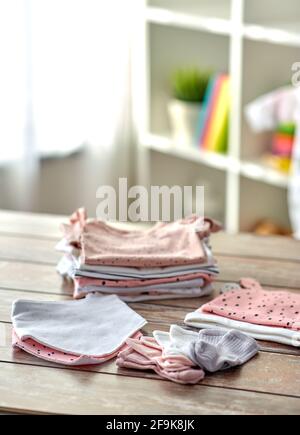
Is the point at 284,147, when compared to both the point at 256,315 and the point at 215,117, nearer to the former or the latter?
the point at 215,117

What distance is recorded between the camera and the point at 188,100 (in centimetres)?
374

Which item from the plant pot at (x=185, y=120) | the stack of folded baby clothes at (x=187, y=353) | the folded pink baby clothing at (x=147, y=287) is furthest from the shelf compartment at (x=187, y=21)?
the stack of folded baby clothes at (x=187, y=353)

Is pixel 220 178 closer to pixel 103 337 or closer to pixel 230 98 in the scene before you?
pixel 230 98

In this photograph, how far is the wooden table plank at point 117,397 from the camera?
1.43m

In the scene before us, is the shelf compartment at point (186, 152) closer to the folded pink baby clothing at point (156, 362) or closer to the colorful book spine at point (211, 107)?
the colorful book spine at point (211, 107)

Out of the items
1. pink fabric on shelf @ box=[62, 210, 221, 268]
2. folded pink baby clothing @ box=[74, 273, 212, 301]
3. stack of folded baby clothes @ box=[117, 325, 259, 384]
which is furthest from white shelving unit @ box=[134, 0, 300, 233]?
stack of folded baby clothes @ box=[117, 325, 259, 384]

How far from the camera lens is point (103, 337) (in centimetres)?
167

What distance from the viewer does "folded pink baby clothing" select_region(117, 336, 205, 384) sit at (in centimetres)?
152

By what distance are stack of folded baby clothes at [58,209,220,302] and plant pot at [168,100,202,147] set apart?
5.72ft

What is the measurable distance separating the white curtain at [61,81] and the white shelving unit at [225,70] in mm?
100

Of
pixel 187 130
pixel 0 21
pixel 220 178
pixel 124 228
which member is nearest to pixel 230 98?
pixel 187 130

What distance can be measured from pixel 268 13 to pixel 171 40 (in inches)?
23.6

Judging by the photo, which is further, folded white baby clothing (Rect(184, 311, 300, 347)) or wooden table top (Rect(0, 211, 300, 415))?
folded white baby clothing (Rect(184, 311, 300, 347))

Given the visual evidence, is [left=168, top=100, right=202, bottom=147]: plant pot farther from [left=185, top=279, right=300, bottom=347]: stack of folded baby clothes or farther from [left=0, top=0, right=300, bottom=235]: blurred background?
[left=185, top=279, right=300, bottom=347]: stack of folded baby clothes
